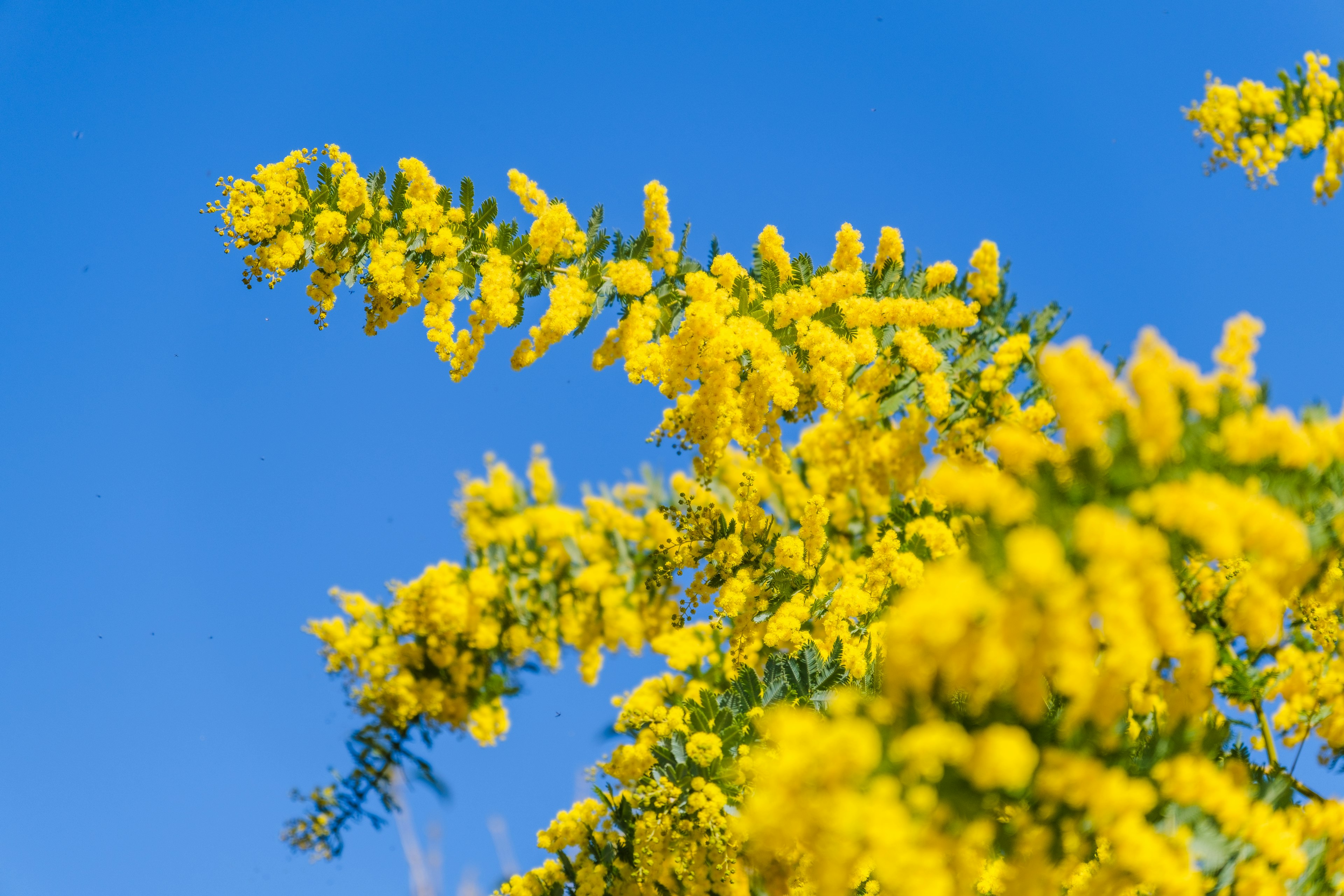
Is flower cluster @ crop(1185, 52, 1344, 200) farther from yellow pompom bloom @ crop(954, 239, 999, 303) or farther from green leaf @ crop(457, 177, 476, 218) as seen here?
green leaf @ crop(457, 177, 476, 218)

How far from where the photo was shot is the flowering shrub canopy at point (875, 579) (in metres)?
2.41

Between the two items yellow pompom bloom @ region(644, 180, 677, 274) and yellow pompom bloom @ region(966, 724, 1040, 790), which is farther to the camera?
yellow pompom bloom @ region(644, 180, 677, 274)

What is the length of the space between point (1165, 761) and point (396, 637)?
25.4 feet

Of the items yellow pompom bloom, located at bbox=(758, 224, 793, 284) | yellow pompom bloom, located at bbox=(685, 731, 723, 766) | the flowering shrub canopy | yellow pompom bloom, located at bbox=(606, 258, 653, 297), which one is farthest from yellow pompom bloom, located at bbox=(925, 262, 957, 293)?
yellow pompom bloom, located at bbox=(685, 731, 723, 766)

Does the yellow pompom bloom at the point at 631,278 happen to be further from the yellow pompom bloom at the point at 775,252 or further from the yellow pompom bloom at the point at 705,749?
the yellow pompom bloom at the point at 705,749

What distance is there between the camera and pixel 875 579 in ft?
20.2

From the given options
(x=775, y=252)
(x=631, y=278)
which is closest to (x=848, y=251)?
(x=775, y=252)

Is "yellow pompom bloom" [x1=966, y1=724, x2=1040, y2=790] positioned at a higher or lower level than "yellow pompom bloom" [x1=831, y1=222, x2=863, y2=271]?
lower

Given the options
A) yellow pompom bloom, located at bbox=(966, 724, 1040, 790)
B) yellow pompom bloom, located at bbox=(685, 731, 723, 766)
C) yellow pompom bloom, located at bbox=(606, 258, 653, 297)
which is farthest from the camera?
yellow pompom bloom, located at bbox=(606, 258, 653, 297)

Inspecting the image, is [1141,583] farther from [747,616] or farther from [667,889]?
[667,889]

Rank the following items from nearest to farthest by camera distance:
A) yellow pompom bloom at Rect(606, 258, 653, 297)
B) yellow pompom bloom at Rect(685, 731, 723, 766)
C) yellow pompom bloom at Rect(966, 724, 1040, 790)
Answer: yellow pompom bloom at Rect(966, 724, 1040, 790) → yellow pompom bloom at Rect(685, 731, 723, 766) → yellow pompom bloom at Rect(606, 258, 653, 297)

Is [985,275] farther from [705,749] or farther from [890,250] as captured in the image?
[705,749]

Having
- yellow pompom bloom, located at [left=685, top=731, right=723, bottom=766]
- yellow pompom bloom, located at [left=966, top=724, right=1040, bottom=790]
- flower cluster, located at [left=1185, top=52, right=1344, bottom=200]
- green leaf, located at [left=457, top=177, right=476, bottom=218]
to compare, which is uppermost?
green leaf, located at [left=457, top=177, right=476, bottom=218]

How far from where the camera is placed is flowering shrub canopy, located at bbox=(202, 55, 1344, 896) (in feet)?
7.89
